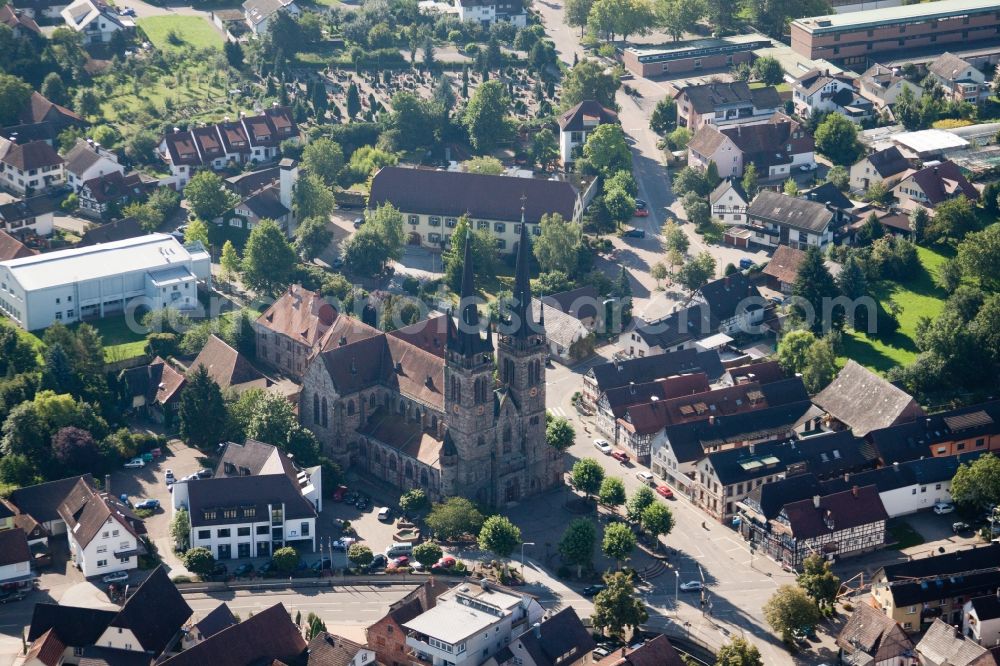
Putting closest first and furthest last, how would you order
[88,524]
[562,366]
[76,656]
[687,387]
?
[76,656], [88,524], [687,387], [562,366]

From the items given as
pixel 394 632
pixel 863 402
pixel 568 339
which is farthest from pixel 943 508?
pixel 394 632

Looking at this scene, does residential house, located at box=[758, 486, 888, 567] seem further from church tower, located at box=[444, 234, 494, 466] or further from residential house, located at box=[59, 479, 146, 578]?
residential house, located at box=[59, 479, 146, 578]

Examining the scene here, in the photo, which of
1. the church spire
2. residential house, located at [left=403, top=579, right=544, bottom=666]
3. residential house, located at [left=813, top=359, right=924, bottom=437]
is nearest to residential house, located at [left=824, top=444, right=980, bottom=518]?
residential house, located at [left=813, top=359, right=924, bottom=437]

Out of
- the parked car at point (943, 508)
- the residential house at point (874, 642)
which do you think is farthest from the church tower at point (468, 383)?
the parked car at point (943, 508)

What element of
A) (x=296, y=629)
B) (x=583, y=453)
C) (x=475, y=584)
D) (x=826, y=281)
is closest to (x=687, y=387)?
(x=583, y=453)

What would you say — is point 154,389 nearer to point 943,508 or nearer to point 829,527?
point 829,527

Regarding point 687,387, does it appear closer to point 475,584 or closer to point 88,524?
point 475,584
